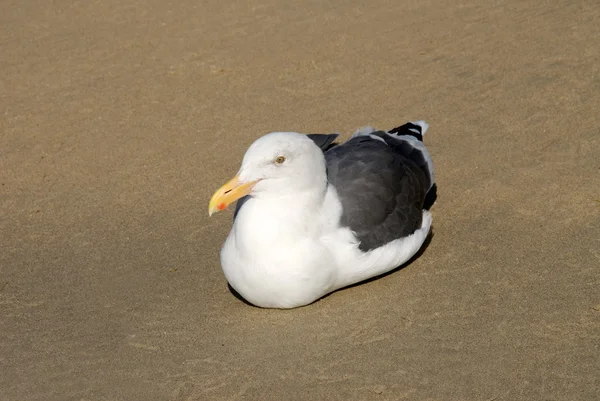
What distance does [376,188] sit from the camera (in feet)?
24.2

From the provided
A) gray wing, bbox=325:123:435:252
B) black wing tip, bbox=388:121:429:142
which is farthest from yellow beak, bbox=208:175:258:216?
black wing tip, bbox=388:121:429:142

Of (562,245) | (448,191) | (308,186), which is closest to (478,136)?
(448,191)

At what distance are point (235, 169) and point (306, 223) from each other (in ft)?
8.40

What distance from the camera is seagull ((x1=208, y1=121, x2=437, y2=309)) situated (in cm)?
673

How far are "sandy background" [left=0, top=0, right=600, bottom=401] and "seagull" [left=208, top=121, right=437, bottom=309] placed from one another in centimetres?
23

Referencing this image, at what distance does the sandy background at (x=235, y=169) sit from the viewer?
20.7 feet

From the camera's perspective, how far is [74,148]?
9.91m

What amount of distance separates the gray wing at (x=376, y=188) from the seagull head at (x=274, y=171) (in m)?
0.46

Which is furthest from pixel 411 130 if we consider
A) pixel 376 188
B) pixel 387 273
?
pixel 387 273

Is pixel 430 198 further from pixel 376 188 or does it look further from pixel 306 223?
pixel 306 223

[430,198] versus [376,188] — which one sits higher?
[376,188]

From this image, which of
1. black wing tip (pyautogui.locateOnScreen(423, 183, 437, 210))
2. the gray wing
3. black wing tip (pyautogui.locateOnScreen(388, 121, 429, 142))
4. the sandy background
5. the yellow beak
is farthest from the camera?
black wing tip (pyautogui.locateOnScreen(388, 121, 429, 142))

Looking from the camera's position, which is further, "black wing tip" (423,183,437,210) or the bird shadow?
"black wing tip" (423,183,437,210)

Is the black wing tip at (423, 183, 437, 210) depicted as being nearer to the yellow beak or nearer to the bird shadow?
the bird shadow
